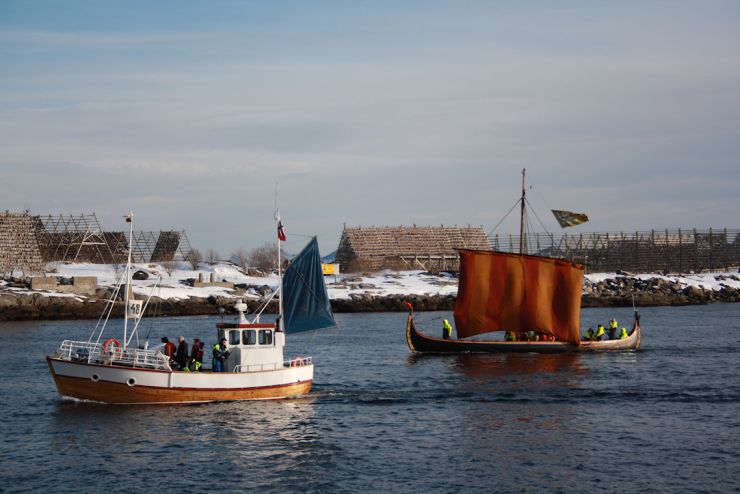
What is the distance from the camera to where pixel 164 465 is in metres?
29.1

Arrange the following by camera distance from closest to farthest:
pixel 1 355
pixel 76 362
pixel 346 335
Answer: pixel 76 362 → pixel 1 355 → pixel 346 335

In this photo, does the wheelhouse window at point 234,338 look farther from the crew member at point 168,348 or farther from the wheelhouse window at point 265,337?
the crew member at point 168,348

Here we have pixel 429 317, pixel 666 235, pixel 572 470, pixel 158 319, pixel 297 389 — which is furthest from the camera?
pixel 666 235

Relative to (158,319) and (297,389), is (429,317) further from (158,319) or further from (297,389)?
(297,389)

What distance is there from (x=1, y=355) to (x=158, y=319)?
30352mm

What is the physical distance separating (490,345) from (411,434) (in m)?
27.6

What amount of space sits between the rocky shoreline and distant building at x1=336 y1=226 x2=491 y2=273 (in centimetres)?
2469

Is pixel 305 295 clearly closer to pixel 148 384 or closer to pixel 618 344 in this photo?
pixel 148 384

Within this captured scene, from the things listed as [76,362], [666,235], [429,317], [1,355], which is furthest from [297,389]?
[666,235]

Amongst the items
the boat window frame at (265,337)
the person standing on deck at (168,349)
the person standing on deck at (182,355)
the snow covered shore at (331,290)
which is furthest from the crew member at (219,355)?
the snow covered shore at (331,290)

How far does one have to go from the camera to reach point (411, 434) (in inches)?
1341

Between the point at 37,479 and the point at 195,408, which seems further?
the point at 195,408

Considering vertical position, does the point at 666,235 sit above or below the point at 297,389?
above

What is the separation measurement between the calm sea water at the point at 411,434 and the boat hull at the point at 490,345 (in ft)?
21.0
